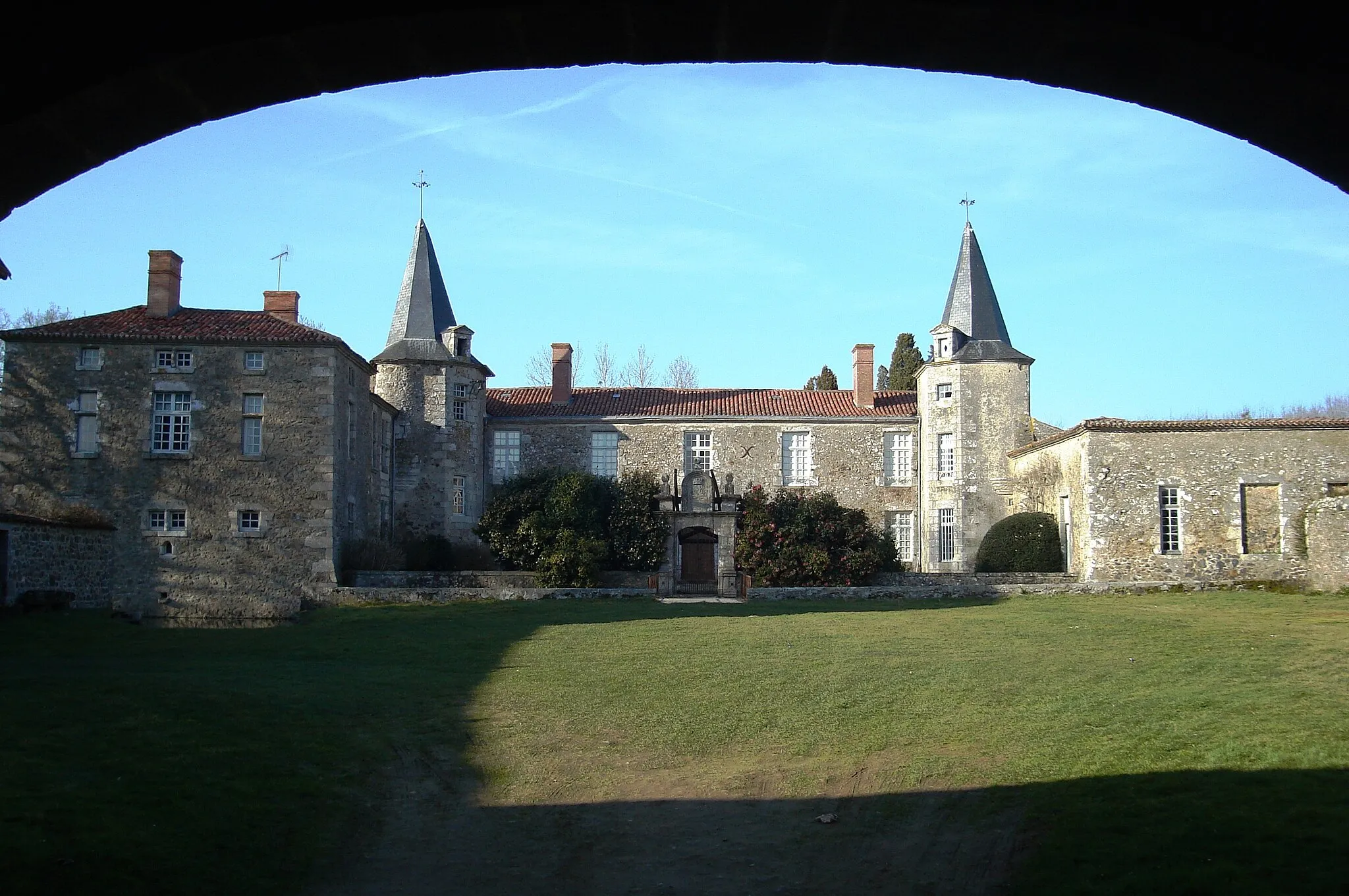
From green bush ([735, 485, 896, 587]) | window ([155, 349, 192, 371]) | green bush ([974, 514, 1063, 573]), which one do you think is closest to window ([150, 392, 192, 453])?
window ([155, 349, 192, 371])

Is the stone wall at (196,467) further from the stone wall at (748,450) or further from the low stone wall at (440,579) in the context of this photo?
the stone wall at (748,450)

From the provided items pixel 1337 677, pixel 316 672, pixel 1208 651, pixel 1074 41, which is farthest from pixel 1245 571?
pixel 1074 41

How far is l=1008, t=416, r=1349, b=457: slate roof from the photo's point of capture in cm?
2625

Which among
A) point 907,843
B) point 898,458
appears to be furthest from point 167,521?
Answer: point 907,843

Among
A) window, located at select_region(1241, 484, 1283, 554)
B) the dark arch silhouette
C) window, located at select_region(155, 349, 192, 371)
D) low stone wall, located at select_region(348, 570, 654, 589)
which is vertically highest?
window, located at select_region(155, 349, 192, 371)

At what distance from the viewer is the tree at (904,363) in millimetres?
44234

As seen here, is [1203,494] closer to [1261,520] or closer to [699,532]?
[1261,520]

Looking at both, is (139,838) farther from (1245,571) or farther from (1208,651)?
(1245,571)

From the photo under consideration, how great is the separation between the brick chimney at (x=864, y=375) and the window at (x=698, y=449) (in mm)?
4912

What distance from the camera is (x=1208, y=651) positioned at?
48.1 ft

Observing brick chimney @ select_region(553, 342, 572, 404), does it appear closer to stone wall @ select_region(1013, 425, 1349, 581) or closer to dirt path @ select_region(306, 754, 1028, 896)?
stone wall @ select_region(1013, 425, 1349, 581)

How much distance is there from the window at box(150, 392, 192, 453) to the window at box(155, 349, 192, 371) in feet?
1.95

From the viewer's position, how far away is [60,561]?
2233 centimetres

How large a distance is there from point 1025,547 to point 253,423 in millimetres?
19321
